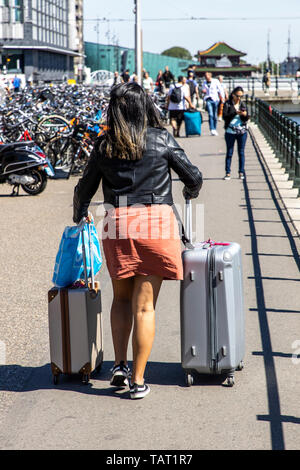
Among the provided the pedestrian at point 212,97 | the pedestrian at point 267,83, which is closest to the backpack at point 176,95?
the pedestrian at point 212,97

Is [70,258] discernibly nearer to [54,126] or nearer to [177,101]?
[54,126]

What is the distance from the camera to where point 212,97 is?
81.5 feet

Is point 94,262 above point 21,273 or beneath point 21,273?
above

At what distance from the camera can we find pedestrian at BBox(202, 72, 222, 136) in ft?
80.6

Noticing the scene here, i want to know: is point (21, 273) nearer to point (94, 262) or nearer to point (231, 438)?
point (94, 262)

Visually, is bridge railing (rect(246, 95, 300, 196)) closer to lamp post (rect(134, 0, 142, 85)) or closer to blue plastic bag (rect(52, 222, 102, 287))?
lamp post (rect(134, 0, 142, 85))

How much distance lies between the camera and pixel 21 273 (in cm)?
790

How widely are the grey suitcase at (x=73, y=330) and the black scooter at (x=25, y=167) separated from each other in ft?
28.3

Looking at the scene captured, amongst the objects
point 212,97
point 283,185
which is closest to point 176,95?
point 212,97

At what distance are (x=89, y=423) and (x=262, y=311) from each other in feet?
8.16

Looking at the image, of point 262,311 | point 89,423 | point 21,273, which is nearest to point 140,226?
point 89,423

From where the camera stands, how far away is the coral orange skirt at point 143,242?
4.46m

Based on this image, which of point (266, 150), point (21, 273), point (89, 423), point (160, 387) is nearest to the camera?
point (89, 423)

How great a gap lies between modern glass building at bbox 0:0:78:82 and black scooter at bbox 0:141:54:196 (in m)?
65.2
